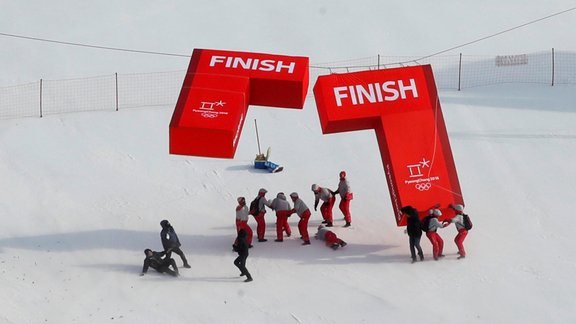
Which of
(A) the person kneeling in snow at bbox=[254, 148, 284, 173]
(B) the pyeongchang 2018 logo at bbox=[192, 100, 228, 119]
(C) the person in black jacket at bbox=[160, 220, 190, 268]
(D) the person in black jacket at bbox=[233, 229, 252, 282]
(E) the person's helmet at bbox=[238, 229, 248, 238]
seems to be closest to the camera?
(D) the person in black jacket at bbox=[233, 229, 252, 282]

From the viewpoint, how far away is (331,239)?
21.0 m

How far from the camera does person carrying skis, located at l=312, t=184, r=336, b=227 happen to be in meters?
21.7

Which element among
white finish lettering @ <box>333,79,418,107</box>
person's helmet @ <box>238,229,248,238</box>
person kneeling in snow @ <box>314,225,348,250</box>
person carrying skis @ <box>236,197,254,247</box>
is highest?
Answer: white finish lettering @ <box>333,79,418,107</box>

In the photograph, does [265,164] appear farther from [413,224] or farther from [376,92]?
[413,224]

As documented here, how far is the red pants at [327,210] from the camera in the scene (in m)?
21.9

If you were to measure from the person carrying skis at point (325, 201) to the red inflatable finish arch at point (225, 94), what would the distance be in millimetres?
1799

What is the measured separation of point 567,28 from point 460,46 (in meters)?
3.87

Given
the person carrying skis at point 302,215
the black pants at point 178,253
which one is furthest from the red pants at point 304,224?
the black pants at point 178,253

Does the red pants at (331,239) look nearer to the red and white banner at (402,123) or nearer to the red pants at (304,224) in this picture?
the red pants at (304,224)

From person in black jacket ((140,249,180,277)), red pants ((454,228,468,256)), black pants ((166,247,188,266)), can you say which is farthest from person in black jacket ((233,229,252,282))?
red pants ((454,228,468,256))

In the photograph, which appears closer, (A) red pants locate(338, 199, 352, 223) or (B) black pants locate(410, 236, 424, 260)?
(B) black pants locate(410, 236, 424, 260)

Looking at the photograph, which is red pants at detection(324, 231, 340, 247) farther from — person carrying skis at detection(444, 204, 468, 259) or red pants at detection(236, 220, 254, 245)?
person carrying skis at detection(444, 204, 468, 259)

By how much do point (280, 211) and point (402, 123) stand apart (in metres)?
3.04

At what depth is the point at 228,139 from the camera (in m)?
20.1
